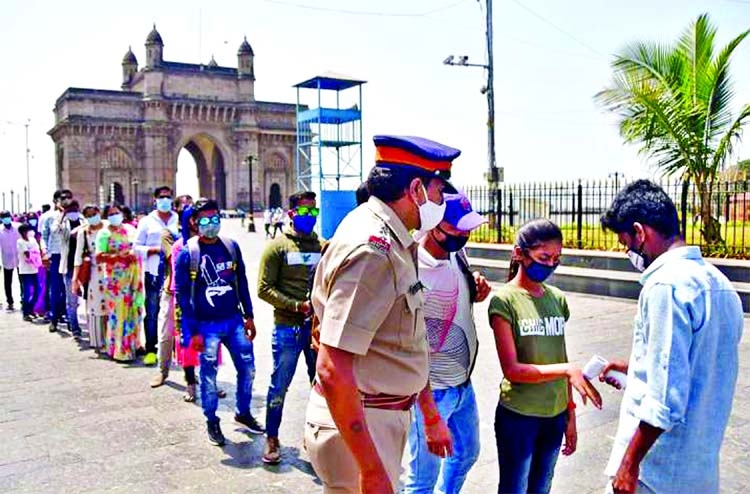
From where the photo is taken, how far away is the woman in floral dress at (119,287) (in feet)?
25.2

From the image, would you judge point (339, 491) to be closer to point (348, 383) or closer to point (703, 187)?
point (348, 383)

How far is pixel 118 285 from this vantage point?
775cm

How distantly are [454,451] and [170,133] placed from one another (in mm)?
68585

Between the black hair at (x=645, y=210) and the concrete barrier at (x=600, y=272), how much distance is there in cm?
782

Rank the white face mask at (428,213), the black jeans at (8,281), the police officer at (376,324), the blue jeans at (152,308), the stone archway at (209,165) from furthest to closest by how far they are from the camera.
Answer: the stone archway at (209,165) → the black jeans at (8,281) → the blue jeans at (152,308) → the white face mask at (428,213) → the police officer at (376,324)

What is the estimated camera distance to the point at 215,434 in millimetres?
4832

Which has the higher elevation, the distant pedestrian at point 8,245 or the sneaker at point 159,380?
the distant pedestrian at point 8,245

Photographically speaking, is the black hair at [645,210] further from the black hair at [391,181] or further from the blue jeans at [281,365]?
the blue jeans at [281,365]

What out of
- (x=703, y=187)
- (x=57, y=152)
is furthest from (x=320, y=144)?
(x=57, y=152)

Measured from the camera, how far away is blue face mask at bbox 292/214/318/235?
464 cm

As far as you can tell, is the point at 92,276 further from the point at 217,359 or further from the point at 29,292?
the point at 29,292

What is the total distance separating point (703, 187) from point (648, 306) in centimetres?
1052

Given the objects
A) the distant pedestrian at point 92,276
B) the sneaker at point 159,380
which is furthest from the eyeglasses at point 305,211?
the distant pedestrian at point 92,276

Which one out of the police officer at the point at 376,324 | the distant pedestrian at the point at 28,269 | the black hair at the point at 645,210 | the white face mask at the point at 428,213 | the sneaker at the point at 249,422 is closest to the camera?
the police officer at the point at 376,324
